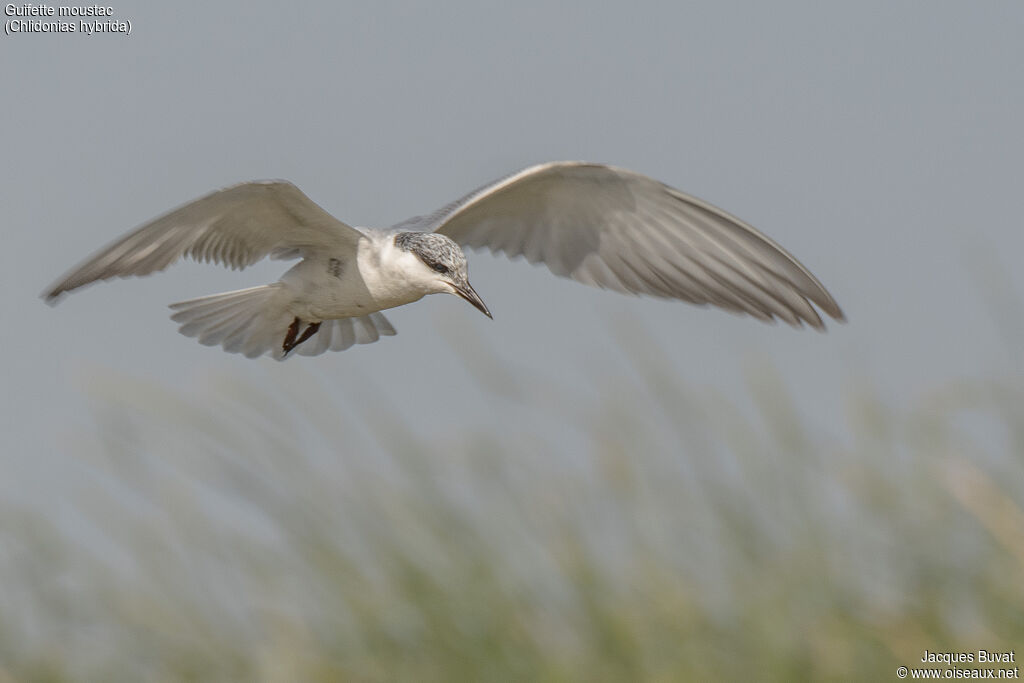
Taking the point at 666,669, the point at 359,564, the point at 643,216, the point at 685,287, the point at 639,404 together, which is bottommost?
the point at 666,669

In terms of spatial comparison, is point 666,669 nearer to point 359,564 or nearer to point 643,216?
point 359,564

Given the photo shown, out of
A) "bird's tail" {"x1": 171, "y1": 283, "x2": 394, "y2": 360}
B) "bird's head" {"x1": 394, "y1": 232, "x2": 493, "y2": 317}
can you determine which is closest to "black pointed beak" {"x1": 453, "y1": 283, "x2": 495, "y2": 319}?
"bird's head" {"x1": 394, "y1": 232, "x2": 493, "y2": 317}

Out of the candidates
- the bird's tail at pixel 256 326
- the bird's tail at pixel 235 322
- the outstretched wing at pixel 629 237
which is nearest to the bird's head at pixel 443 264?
the outstretched wing at pixel 629 237

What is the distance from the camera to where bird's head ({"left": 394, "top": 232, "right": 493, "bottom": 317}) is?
6363mm

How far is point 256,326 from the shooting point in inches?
307

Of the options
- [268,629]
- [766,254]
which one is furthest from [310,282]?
[766,254]

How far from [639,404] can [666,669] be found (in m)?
1.39

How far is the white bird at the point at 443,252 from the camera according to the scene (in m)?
6.42

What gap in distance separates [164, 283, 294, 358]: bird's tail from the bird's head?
4.38 ft

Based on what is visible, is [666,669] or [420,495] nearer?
[666,669]

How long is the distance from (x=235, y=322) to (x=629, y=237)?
2.52 meters

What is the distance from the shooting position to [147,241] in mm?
6309

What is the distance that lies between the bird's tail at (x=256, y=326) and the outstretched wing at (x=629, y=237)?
0.95 metres

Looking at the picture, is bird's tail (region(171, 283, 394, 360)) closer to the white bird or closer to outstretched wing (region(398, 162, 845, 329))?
the white bird
